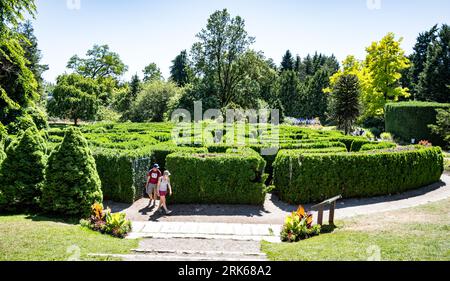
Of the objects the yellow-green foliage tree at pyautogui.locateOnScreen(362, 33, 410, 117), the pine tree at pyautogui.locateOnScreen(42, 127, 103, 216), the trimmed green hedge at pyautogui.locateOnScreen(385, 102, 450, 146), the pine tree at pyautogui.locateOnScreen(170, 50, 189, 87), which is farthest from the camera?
the pine tree at pyautogui.locateOnScreen(170, 50, 189, 87)

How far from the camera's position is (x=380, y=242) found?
754 centimetres

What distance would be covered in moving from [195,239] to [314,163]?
5825 mm

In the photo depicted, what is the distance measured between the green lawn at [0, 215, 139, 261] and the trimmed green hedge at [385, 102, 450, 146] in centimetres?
2723

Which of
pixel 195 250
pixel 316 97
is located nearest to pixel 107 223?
pixel 195 250

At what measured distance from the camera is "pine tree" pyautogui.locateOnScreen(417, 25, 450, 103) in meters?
38.8

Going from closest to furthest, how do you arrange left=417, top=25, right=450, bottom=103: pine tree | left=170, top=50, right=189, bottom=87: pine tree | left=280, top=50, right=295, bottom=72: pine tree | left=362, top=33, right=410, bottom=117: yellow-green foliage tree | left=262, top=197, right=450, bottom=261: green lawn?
left=262, top=197, right=450, bottom=261: green lawn, left=362, top=33, right=410, bottom=117: yellow-green foliage tree, left=417, top=25, right=450, bottom=103: pine tree, left=170, top=50, right=189, bottom=87: pine tree, left=280, top=50, right=295, bottom=72: pine tree

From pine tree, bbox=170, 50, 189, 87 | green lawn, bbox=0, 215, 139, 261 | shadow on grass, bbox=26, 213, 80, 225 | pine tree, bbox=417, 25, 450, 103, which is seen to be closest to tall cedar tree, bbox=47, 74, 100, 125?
shadow on grass, bbox=26, 213, 80, 225

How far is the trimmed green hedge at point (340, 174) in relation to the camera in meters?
12.6

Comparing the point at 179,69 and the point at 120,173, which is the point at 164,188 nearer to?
the point at 120,173

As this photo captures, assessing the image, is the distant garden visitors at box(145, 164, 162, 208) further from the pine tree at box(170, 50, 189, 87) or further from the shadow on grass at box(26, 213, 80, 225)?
the pine tree at box(170, 50, 189, 87)

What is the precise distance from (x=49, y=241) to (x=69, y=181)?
114 inches
